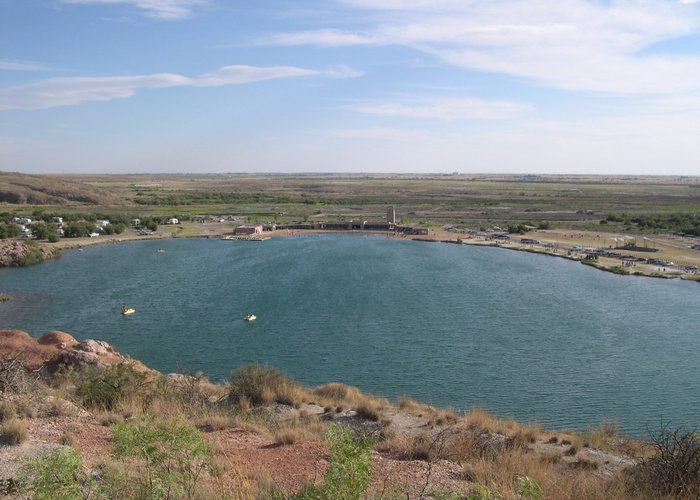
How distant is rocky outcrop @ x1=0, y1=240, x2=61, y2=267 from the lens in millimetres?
49469

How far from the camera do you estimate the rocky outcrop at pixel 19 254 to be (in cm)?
4947

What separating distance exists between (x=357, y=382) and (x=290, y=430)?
40.5 ft

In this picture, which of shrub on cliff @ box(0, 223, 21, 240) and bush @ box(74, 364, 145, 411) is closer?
bush @ box(74, 364, 145, 411)

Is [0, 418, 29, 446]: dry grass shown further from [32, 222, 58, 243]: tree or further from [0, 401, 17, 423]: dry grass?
[32, 222, 58, 243]: tree

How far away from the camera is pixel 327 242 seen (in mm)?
69188

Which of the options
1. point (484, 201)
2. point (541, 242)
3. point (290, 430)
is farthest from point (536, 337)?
point (484, 201)

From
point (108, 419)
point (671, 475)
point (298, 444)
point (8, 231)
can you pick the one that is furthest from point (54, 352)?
point (8, 231)

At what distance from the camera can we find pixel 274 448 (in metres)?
9.90

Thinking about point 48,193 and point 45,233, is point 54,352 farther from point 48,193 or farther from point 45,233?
point 48,193

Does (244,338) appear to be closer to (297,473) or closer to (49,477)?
(297,473)

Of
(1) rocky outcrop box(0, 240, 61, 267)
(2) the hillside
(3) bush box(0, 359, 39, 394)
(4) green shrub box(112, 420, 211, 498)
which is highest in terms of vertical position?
(2) the hillside

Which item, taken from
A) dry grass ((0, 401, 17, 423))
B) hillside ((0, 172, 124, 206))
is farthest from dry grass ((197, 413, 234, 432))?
hillside ((0, 172, 124, 206))

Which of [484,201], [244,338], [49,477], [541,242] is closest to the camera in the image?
[49,477]

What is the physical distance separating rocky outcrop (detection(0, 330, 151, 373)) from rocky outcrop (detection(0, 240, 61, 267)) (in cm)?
3224
